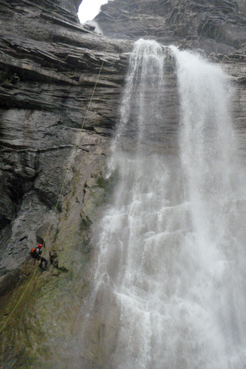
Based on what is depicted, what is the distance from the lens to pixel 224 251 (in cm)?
965

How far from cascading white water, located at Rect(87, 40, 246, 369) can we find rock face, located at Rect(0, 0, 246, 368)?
780mm

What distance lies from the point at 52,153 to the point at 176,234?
26.2ft

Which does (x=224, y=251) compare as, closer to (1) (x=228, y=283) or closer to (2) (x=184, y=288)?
(1) (x=228, y=283)

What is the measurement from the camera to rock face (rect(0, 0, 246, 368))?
7762mm

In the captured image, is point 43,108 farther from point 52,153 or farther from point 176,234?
point 176,234

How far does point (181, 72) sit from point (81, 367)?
53.4 feet

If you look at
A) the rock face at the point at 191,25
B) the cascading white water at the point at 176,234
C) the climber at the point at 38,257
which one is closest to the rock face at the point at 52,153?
the climber at the point at 38,257

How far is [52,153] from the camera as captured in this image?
42.0 feet

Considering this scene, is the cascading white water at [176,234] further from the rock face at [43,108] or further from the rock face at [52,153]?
the rock face at [43,108]

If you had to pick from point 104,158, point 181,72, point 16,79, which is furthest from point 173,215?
point 16,79

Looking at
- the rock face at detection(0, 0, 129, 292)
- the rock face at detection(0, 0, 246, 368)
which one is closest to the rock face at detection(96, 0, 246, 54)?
the rock face at detection(0, 0, 246, 368)

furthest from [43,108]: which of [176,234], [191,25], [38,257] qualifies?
[191,25]

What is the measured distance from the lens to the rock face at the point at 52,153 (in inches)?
306

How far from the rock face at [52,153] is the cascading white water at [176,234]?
78 cm
